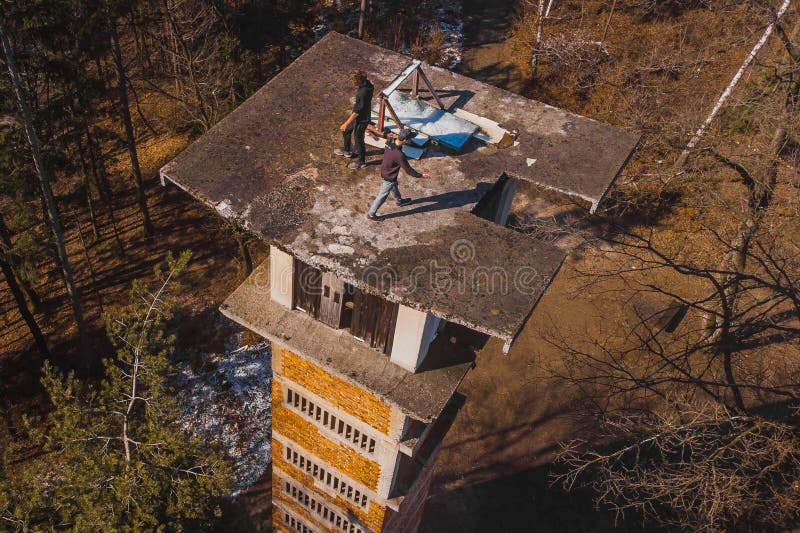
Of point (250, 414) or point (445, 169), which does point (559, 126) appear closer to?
point (445, 169)

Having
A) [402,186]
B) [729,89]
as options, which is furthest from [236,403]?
[729,89]

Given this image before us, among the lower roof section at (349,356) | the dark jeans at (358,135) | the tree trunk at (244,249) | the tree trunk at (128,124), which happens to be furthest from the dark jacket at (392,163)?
the tree trunk at (128,124)

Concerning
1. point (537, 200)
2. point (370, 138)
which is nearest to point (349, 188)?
point (370, 138)

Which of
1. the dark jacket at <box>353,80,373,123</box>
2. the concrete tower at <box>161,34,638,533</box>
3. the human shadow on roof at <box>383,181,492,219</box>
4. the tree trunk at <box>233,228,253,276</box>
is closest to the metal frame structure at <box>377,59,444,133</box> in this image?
the concrete tower at <box>161,34,638,533</box>

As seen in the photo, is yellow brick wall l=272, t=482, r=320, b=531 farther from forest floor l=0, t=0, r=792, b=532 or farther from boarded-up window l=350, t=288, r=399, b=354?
boarded-up window l=350, t=288, r=399, b=354

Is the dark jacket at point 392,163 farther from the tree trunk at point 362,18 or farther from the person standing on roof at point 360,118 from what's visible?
the tree trunk at point 362,18
